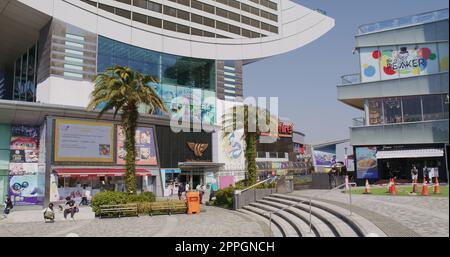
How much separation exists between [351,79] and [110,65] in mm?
27523

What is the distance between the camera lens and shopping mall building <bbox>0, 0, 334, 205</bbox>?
Result: 121 ft

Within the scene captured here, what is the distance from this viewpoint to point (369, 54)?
39656mm

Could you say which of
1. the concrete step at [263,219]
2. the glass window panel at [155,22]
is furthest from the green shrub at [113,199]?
the glass window panel at [155,22]

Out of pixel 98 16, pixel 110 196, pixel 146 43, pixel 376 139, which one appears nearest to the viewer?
pixel 110 196

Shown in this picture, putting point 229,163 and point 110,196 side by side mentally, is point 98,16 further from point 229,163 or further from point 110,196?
point 110,196

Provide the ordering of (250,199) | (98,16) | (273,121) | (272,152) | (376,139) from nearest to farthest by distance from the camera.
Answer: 1. (250,199)
2. (273,121)
3. (376,139)
4. (98,16)
5. (272,152)

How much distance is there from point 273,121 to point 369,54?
12.7 m

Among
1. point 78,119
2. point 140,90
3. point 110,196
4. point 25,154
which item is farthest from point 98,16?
point 110,196

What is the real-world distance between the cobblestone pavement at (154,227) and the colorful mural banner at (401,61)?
23.3m

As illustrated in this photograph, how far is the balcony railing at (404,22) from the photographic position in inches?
1414

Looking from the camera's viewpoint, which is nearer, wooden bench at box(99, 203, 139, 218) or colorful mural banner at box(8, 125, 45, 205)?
wooden bench at box(99, 203, 139, 218)

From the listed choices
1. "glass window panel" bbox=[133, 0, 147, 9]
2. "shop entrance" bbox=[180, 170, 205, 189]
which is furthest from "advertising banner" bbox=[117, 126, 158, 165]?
"glass window panel" bbox=[133, 0, 147, 9]

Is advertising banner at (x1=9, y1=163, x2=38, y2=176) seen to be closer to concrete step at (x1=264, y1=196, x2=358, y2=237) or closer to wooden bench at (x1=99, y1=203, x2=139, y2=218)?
wooden bench at (x1=99, y1=203, x2=139, y2=218)

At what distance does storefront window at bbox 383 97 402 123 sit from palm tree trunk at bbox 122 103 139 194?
2411cm
